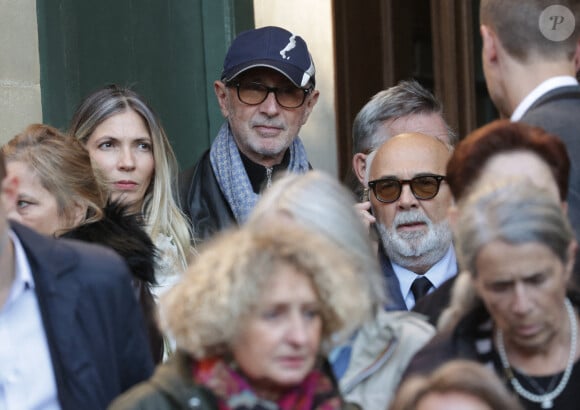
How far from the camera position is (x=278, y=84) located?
6.45 metres

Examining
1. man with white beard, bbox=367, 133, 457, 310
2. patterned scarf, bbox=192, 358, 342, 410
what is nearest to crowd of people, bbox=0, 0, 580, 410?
patterned scarf, bbox=192, 358, 342, 410

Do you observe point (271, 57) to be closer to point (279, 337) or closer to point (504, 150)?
point (504, 150)

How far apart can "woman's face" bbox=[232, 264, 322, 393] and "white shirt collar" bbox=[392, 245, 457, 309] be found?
184cm

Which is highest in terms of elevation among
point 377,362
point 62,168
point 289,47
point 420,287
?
point 289,47

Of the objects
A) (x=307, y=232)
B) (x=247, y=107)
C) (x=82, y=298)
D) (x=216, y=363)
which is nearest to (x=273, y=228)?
(x=307, y=232)

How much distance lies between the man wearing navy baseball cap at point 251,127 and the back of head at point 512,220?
2.43 m

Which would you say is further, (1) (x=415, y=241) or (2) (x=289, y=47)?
(2) (x=289, y=47)

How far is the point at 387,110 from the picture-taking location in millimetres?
6676

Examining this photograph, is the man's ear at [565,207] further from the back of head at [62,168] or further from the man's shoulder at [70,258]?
the back of head at [62,168]

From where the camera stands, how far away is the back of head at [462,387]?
141 inches

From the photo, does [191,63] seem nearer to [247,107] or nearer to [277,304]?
[247,107]

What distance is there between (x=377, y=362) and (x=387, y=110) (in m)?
2.72

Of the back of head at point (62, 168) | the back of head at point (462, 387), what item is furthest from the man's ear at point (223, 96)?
the back of head at point (462, 387)

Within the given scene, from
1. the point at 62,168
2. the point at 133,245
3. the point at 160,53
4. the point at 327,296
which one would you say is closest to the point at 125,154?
the point at 62,168
